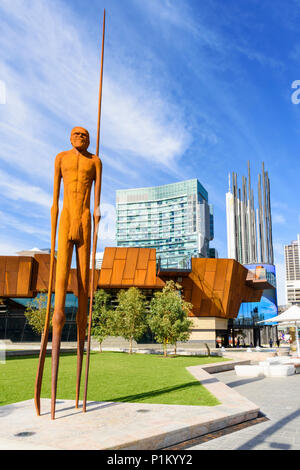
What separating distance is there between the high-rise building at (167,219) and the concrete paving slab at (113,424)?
143 metres

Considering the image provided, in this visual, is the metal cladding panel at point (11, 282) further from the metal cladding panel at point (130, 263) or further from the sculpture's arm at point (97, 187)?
Result: the sculpture's arm at point (97, 187)

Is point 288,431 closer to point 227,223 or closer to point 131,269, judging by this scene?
point 131,269

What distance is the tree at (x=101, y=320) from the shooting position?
3447 cm

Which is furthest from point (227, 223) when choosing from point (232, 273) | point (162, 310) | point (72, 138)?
point (72, 138)

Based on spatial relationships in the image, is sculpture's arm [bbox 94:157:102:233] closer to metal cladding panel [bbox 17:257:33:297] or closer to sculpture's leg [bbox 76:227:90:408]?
sculpture's leg [bbox 76:227:90:408]

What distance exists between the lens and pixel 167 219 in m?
164

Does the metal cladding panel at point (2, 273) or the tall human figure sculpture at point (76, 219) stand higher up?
the metal cladding panel at point (2, 273)

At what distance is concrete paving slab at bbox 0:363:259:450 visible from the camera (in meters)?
5.43

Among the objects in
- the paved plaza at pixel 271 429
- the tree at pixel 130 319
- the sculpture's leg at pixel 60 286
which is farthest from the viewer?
the tree at pixel 130 319

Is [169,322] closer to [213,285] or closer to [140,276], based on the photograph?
[140,276]

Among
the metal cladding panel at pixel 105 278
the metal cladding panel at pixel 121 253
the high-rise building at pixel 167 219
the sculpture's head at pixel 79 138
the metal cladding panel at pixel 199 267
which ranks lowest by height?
the sculpture's head at pixel 79 138

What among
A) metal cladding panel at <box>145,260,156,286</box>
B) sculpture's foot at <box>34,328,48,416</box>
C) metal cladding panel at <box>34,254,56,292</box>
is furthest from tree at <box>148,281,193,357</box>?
sculpture's foot at <box>34,328,48,416</box>

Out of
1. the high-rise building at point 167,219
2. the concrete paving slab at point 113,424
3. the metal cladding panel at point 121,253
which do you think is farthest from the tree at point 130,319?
the high-rise building at point 167,219
